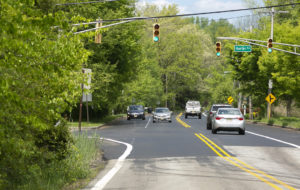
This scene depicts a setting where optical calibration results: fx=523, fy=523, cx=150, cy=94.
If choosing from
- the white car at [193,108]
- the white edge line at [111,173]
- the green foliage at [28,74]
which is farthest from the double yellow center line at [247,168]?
the white car at [193,108]

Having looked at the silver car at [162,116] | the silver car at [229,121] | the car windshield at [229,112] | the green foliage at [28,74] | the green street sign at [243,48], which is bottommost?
the silver car at [162,116]

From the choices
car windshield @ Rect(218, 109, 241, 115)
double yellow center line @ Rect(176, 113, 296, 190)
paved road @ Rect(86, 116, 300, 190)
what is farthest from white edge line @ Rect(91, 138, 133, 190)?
car windshield @ Rect(218, 109, 241, 115)

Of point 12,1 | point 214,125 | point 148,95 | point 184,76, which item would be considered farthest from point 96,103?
point 184,76

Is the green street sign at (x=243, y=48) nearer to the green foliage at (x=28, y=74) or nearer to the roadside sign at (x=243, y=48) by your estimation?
the roadside sign at (x=243, y=48)

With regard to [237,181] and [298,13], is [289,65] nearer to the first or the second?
[298,13]

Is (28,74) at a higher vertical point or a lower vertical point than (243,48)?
lower

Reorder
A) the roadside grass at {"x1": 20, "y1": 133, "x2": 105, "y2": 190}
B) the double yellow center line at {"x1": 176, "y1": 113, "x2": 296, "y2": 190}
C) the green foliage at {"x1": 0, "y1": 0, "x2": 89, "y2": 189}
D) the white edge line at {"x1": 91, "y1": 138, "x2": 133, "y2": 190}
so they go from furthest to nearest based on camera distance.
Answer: the double yellow center line at {"x1": 176, "y1": 113, "x2": 296, "y2": 190} → the white edge line at {"x1": 91, "y1": 138, "x2": 133, "y2": 190} → the roadside grass at {"x1": 20, "y1": 133, "x2": 105, "y2": 190} → the green foliage at {"x1": 0, "y1": 0, "x2": 89, "y2": 189}

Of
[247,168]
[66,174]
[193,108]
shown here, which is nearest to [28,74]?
[66,174]

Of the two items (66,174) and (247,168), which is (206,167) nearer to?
(247,168)

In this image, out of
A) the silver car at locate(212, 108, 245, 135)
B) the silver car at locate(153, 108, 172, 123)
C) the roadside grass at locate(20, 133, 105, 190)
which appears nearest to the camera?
the roadside grass at locate(20, 133, 105, 190)

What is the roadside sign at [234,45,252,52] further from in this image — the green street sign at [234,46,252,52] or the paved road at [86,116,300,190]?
the paved road at [86,116,300,190]

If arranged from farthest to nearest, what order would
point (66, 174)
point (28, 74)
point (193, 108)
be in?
point (193, 108) < point (66, 174) < point (28, 74)

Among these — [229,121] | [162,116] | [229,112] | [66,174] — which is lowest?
[162,116]

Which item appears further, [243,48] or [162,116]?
[162,116]
